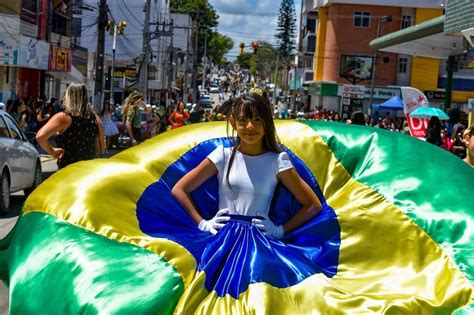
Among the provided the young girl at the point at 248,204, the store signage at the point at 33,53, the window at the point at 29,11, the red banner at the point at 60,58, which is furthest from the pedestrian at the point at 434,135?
the red banner at the point at 60,58

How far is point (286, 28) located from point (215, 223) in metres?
118

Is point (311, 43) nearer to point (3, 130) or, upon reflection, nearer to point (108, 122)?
point (108, 122)

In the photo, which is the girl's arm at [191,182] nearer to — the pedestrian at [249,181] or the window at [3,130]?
the pedestrian at [249,181]

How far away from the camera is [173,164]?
5.46 meters

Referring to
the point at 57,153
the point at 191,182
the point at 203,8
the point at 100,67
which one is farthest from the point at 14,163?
the point at 203,8

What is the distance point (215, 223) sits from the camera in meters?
4.79

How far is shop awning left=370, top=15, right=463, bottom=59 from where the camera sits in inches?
866

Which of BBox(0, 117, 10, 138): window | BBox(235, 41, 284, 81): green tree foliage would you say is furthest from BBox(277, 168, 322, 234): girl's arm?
BBox(235, 41, 284, 81): green tree foliage

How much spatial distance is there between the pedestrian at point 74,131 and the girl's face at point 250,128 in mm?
2571

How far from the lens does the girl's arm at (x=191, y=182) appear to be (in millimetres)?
4992

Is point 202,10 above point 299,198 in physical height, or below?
above

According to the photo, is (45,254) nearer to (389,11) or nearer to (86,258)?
(86,258)

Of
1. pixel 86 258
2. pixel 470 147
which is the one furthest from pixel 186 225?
pixel 470 147

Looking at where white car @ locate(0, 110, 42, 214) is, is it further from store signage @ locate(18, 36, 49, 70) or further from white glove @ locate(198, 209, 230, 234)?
store signage @ locate(18, 36, 49, 70)
